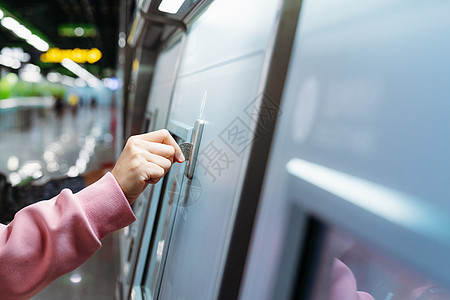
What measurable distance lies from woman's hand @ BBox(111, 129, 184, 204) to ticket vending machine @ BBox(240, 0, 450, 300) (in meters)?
0.28

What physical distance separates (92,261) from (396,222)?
265 centimetres

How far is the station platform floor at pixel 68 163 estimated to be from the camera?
2174mm

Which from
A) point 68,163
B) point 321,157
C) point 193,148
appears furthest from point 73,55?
point 321,157

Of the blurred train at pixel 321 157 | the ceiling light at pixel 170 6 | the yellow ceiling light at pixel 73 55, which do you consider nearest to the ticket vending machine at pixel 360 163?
the blurred train at pixel 321 157

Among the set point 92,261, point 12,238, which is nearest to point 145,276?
point 12,238

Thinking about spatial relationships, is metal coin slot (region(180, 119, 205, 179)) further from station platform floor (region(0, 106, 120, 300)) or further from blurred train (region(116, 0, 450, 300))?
station platform floor (region(0, 106, 120, 300))

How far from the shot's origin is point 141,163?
0.72 meters

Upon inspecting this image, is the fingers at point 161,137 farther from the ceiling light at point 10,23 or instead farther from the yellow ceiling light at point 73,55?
the yellow ceiling light at point 73,55

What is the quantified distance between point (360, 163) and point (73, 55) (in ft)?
50.5

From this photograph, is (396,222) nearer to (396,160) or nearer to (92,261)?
(396,160)

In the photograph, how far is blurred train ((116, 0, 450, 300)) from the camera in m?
0.32

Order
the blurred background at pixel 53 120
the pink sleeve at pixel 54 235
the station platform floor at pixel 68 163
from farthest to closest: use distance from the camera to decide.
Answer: the blurred background at pixel 53 120 < the station platform floor at pixel 68 163 < the pink sleeve at pixel 54 235

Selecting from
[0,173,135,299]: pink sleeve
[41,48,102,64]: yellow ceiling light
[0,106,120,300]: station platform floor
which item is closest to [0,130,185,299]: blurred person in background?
[0,173,135,299]: pink sleeve

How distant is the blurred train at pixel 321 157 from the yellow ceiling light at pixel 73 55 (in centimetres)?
1375
